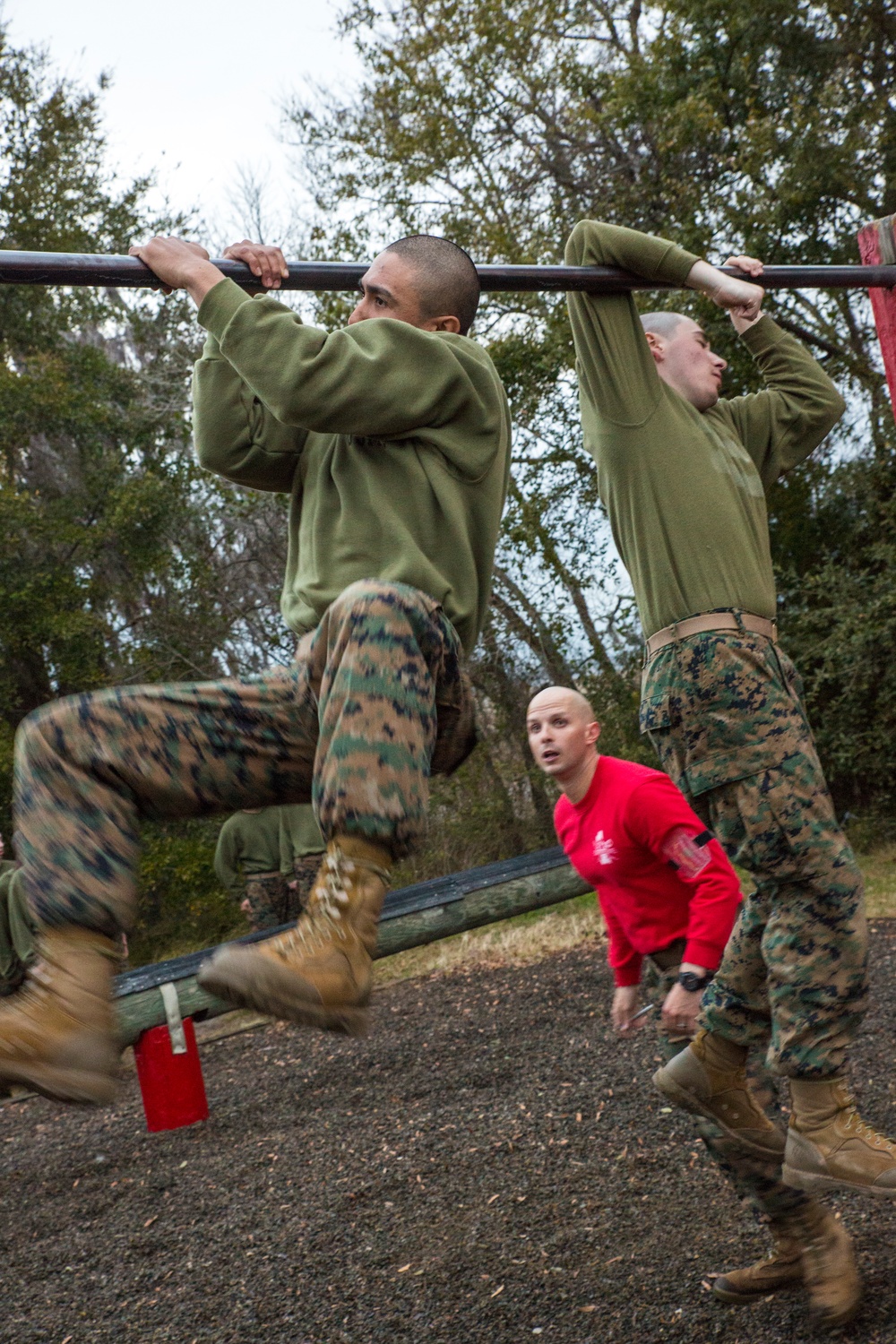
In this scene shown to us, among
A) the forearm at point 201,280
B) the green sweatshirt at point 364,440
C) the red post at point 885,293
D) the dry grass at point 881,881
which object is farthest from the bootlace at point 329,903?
the dry grass at point 881,881

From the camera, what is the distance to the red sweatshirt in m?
2.99

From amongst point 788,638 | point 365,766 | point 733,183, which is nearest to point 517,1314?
point 365,766

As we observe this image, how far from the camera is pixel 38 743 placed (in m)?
1.87

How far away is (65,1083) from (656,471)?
1787 mm

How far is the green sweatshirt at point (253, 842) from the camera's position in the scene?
8648 millimetres

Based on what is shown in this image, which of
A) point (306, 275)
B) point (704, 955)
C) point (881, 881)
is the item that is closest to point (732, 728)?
point (704, 955)

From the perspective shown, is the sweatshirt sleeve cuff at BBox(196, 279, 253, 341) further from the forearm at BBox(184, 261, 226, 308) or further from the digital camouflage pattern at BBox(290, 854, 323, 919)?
the digital camouflage pattern at BBox(290, 854, 323, 919)

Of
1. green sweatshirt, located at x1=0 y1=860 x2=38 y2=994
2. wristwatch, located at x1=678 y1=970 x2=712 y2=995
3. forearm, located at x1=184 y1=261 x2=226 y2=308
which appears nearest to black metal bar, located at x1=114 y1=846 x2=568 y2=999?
green sweatshirt, located at x1=0 y1=860 x2=38 y2=994

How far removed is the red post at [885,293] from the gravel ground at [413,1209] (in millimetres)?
2413

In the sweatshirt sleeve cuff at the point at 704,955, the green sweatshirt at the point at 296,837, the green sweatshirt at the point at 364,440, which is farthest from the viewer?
the green sweatshirt at the point at 296,837

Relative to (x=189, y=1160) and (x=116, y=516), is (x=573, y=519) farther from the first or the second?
(x=189, y=1160)

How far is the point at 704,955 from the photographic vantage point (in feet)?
9.26

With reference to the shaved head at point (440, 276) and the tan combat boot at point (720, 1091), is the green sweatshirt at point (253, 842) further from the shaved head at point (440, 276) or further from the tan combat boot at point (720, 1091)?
the shaved head at point (440, 276)

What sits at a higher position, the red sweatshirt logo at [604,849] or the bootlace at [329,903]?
the bootlace at [329,903]
